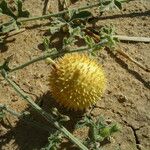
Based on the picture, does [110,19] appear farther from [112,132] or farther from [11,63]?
[112,132]

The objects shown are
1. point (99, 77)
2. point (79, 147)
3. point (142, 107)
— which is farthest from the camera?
point (142, 107)

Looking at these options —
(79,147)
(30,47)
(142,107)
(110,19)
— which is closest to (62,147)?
(79,147)

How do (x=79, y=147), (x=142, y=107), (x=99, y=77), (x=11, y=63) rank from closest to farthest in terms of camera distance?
(x=79, y=147), (x=99, y=77), (x=142, y=107), (x=11, y=63)

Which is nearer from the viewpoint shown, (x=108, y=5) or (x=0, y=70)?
(x=0, y=70)

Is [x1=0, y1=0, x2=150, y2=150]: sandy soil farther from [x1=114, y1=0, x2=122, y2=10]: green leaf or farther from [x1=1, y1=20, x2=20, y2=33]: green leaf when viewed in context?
[x1=114, y1=0, x2=122, y2=10]: green leaf

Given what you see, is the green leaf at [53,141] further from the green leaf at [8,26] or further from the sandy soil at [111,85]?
the green leaf at [8,26]

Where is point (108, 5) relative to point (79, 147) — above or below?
above
